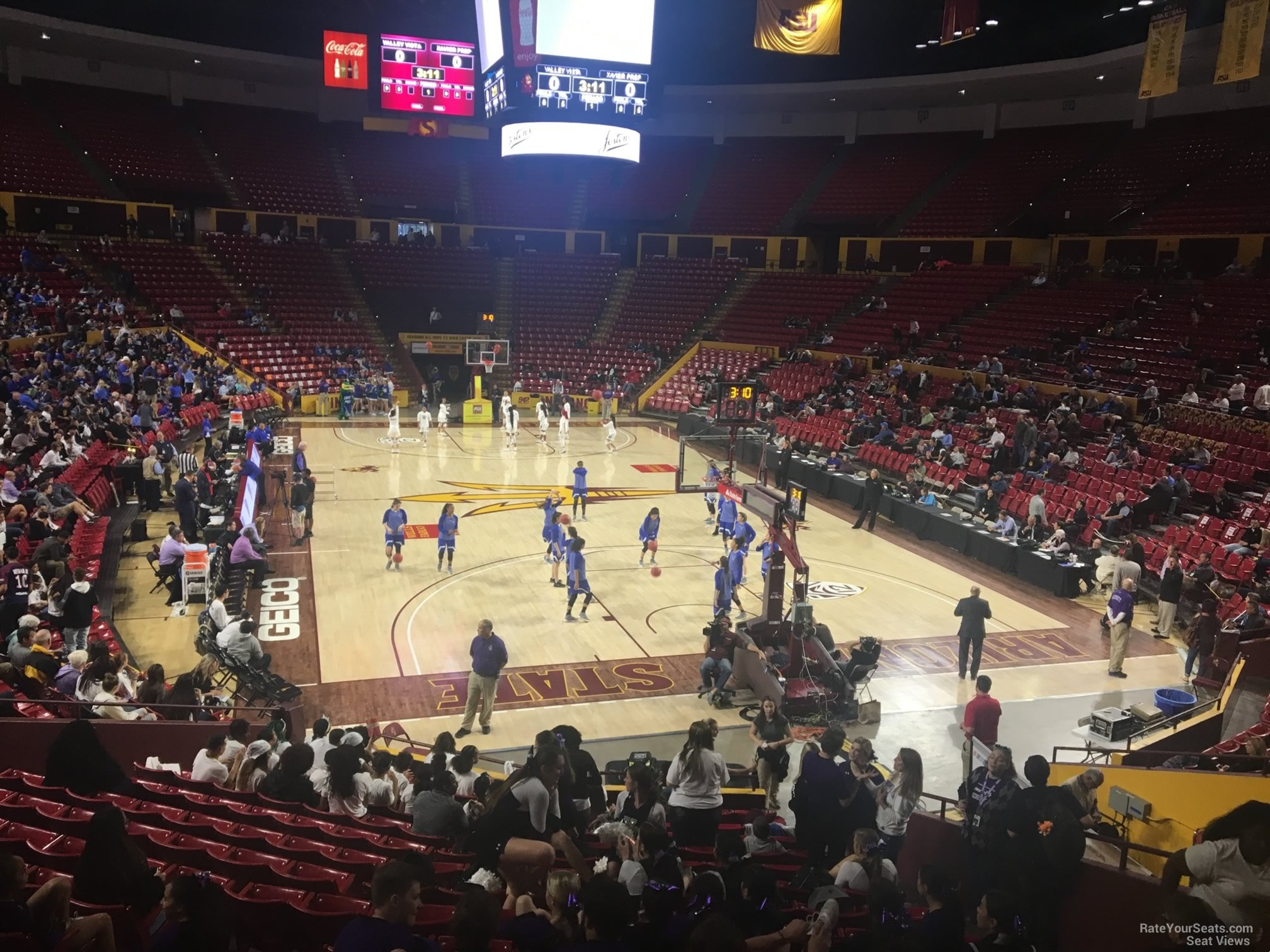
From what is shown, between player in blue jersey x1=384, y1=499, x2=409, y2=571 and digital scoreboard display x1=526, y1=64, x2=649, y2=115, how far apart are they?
42.8 feet

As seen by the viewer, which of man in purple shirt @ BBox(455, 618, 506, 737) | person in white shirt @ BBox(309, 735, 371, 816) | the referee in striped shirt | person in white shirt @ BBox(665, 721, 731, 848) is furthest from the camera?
the referee in striped shirt

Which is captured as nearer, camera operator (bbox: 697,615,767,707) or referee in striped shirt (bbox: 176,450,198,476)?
camera operator (bbox: 697,615,767,707)

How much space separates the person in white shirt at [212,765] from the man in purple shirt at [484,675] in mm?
3724

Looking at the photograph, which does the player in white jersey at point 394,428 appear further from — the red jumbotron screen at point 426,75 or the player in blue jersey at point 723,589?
the player in blue jersey at point 723,589

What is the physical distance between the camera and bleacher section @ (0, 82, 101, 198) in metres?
38.0

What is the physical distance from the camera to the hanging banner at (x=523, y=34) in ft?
80.2

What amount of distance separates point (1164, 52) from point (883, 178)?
20102mm

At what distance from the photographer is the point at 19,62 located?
41594 millimetres

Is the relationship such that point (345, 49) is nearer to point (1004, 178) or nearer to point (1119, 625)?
point (1004, 178)

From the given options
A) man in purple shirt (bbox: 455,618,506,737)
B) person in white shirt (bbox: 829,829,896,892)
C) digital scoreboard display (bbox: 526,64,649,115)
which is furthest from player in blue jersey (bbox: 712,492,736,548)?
person in white shirt (bbox: 829,829,896,892)

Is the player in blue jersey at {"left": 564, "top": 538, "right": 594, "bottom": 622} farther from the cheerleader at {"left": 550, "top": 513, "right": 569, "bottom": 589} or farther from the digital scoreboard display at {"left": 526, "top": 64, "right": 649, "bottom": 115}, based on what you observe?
the digital scoreboard display at {"left": 526, "top": 64, "right": 649, "bottom": 115}

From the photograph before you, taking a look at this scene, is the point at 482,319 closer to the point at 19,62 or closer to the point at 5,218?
the point at 5,218

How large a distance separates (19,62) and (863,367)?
124 ft

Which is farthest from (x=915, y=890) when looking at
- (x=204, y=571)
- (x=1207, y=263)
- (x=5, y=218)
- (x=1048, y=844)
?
(x=5, y=218)
